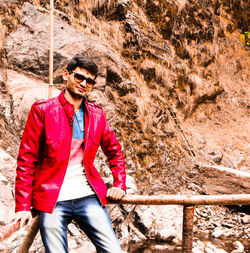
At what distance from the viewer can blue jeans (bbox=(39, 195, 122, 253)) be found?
1847mm

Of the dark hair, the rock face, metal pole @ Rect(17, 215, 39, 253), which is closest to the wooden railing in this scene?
metal pole @ Rect(17, 215, 39, 253)

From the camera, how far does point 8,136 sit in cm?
536

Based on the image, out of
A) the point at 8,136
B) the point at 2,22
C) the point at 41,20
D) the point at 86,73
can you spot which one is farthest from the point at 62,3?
the point at 86,73

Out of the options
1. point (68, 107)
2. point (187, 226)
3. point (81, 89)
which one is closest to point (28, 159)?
point (68, 107)

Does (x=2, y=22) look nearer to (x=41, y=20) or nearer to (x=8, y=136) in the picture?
(x=41, y=20)

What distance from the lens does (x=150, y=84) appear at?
10750mm

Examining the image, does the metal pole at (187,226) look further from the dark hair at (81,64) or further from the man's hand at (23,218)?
the dark hair at (81,64)

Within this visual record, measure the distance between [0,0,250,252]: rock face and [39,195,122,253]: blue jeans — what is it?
83.3 inches

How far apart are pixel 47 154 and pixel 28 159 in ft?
0.52

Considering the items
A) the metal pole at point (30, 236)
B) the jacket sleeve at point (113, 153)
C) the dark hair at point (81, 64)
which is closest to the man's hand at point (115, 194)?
the jacket sleeve at point (113, 153)

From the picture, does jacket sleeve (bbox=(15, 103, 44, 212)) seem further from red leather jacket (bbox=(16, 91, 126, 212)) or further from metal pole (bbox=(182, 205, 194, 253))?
metal pole (bbox=(182, 205, 194, 253))

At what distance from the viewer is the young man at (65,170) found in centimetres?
189

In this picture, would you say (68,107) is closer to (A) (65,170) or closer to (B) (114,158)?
(A) (65,170)

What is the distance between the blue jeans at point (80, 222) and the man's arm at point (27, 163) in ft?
0.55
